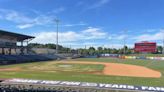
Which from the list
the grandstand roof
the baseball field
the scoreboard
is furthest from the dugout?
the scoreboard

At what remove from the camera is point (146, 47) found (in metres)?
117

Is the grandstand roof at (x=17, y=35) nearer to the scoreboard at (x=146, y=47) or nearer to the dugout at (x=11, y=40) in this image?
the dugout at (x=11, y=40)

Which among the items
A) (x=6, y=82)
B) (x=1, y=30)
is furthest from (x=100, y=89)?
(x=1, y=30)

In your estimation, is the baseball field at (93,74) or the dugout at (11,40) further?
the dugout at (11,40)

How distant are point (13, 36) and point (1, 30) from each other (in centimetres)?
1122

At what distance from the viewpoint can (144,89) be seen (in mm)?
13859

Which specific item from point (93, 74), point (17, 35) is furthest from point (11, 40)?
point (93, 74)

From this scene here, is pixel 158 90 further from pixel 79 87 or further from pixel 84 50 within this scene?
pixel 84 50

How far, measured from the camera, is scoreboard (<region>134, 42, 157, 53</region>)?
117 metres

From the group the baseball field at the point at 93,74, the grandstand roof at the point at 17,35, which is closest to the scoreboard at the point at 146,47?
the grandstand roof at the point at 17,35

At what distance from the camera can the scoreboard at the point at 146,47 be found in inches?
4588

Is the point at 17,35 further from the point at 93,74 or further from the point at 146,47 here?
the point at 146,47

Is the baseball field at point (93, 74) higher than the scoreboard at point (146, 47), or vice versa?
the scoreboard at point (146, 47)

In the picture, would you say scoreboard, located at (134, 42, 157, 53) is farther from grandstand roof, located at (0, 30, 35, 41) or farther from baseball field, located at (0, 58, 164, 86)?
baseball field, located at (0, 58, 164, 86)
